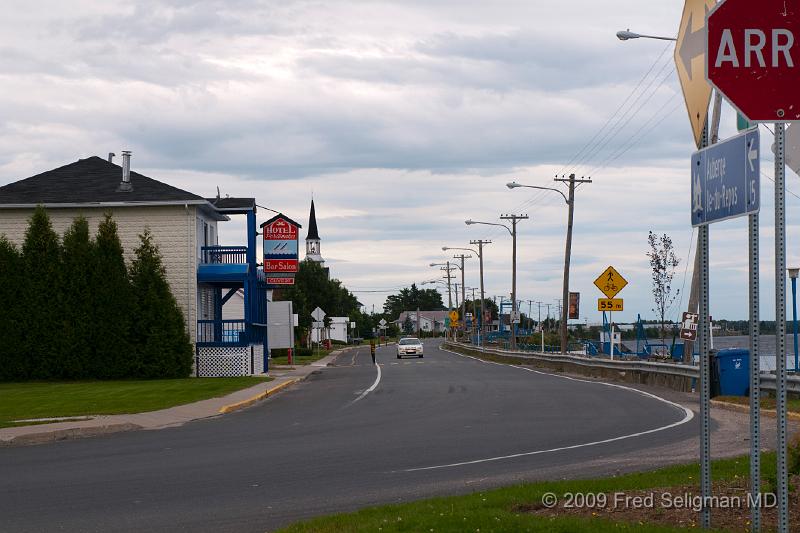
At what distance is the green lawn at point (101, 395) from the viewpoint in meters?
25.2

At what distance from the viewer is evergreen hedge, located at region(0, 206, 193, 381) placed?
132 feet

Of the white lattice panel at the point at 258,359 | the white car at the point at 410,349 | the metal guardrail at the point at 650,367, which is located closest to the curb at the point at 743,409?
the metal guardrail at the point at 650,367

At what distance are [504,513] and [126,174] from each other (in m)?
37.2

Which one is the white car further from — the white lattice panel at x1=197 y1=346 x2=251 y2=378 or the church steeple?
the church steeple

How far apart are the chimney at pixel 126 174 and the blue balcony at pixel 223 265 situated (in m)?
4.00

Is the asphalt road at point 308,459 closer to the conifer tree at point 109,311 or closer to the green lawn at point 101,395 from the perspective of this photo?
the green lawn at point 101,395

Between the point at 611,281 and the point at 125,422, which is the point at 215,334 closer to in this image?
the point at 611,281

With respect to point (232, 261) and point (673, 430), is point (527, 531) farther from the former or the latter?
point (232, 261)

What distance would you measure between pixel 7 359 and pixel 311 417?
21.2 m

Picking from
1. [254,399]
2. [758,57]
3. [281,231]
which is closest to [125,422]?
[254,399]

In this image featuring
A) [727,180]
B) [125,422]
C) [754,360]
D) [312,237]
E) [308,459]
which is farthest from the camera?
[312,237]

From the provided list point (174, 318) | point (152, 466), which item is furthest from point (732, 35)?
point (174, 318)

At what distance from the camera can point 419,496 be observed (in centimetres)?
1141

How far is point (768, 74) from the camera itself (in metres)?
6.56
